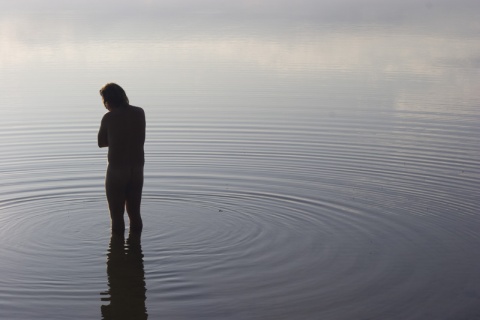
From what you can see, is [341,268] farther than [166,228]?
No

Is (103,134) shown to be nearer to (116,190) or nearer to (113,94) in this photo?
(113,94)

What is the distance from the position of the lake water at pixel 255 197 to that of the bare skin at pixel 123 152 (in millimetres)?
684

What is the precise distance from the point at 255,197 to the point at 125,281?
4.00 metres

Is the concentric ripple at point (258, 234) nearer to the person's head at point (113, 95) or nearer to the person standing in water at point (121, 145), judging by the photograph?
the person standing in water at point (121, 145)

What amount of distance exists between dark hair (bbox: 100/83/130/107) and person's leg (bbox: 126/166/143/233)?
0.89 meters

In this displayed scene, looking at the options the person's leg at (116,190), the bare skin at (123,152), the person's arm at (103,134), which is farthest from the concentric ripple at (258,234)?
the person's arm at (103,134)

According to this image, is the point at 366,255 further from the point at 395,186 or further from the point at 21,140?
the point at 21,140

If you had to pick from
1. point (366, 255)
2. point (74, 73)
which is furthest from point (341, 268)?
point (74, 73)

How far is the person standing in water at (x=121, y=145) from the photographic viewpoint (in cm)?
1073

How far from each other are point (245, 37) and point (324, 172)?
32716mm

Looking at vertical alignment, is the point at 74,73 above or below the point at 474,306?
above

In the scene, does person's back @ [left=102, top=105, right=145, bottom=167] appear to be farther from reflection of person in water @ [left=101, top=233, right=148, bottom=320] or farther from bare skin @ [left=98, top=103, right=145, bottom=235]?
reflection of person in water @ [left=101, top=233, right=148, bottom=320]

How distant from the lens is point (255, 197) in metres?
13.8

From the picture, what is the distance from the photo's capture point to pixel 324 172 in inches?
616
